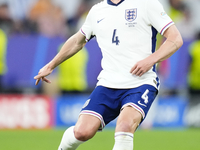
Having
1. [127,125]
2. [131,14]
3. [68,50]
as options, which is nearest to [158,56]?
[131,14]

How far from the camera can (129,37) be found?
5.08 metres

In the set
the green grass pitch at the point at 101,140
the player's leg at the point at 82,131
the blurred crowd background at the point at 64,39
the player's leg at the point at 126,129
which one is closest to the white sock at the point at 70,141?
the player's leg at the point at 82,131

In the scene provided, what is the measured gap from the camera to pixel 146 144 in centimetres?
873

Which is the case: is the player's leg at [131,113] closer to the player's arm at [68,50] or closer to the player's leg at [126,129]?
the player's leg at [126,129]

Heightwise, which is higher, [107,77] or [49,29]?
[49,29]

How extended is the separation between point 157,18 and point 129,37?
36 cm

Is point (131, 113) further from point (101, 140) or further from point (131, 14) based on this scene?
point (101, 140)

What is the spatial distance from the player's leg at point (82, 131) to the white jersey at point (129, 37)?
45cm

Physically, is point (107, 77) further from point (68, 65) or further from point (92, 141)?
point (68, 65)

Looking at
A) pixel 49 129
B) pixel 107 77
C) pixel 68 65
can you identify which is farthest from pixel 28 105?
pixel 107 77

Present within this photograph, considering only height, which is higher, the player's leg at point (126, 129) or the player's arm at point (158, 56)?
the player's arm at point (158, 56)

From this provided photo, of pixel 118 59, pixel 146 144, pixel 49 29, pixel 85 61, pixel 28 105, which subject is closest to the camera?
pixel 118 59

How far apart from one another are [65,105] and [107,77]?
6.59 meters

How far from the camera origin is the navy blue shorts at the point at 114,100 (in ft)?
16.2
